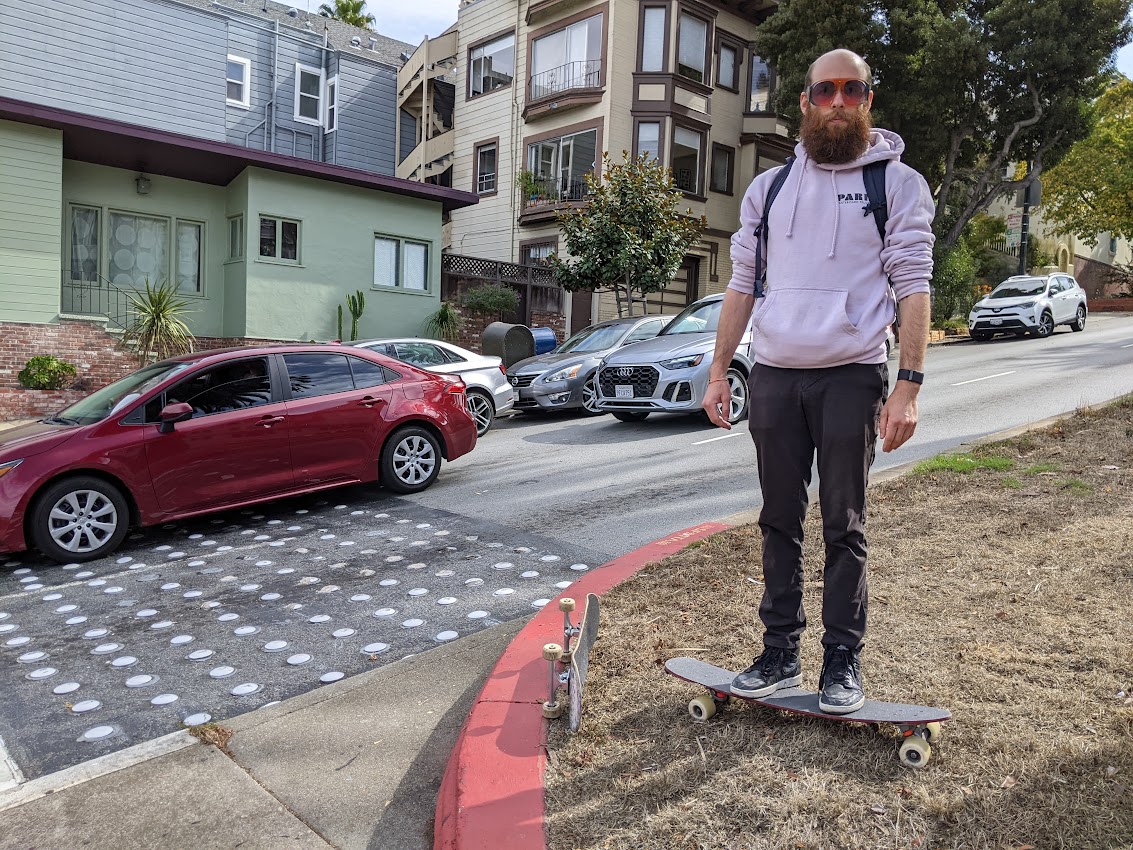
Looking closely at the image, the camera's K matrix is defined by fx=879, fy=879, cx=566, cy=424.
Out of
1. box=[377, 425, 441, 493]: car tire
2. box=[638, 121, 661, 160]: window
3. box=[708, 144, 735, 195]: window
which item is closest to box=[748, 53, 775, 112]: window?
box=[708, 144, 735, 195]: window

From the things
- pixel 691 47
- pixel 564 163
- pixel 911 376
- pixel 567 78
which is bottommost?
pixel 911 376

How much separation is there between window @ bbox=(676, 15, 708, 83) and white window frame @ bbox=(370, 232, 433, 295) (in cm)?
941

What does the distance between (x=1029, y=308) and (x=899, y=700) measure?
22274 millimetres

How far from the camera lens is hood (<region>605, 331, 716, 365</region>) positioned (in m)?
11.5

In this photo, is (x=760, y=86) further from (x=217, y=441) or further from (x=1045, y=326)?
(x=217, y=441)

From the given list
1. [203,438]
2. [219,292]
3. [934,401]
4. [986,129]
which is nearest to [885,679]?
[203,438]

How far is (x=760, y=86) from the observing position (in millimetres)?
27203

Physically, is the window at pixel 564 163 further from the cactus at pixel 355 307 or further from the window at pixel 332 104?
the cactus at pixel 355 307

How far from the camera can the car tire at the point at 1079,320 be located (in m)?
23.8

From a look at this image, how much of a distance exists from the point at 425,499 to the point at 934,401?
8010 mm

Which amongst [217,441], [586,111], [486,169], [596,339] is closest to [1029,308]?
[586,111]

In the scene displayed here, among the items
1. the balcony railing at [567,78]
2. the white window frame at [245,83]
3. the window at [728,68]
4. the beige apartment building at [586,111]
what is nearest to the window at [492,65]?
the beige apartment building at [586,111]

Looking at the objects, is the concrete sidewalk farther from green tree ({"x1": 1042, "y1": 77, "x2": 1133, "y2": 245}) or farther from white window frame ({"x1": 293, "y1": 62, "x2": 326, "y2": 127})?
green tree ({"x1": 1042, "y1": 77, "x2": 1133, "y2": 245})

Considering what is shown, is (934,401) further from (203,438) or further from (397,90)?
(397,90)
